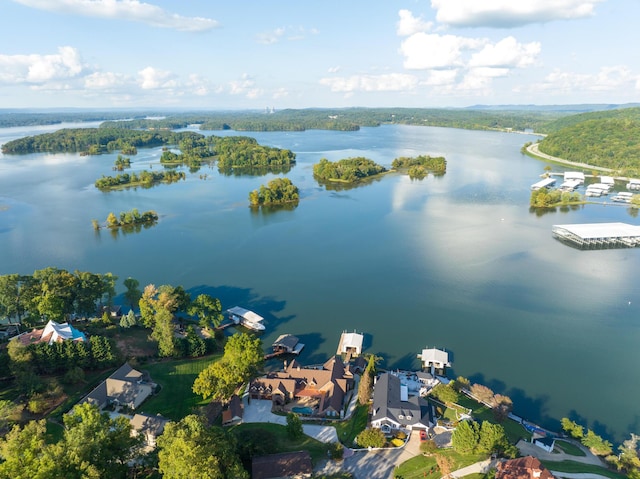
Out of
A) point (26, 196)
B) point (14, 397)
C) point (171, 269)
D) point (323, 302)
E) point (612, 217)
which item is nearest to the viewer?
point (14, 397)

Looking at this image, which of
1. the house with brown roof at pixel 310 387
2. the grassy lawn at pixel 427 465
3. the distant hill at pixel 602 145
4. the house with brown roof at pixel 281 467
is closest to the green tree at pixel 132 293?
the house with brown roof at pixel 310 387

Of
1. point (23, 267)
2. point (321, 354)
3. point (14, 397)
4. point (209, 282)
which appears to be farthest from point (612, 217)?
point (23, 267)

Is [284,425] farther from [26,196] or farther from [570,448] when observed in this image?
[26,196]

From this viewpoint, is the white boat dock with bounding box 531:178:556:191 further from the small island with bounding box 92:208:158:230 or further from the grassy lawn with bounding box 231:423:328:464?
the grassy lawn with bounding box 231:423:328:464

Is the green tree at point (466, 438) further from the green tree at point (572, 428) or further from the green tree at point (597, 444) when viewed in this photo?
the green tree at point (572, 428)

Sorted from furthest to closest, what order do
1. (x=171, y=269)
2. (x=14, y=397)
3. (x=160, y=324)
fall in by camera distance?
(x=171, y=269), (x=160, y=324), (x=14, y=397)

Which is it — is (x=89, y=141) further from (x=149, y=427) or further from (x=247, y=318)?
(x=149, y=427)

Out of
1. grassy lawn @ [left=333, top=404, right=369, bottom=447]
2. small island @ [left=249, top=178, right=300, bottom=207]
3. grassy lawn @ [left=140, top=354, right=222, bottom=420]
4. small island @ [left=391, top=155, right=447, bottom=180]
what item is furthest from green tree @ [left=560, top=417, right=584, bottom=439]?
small island @ [left=391, top=155, right=447, bottom=180]
